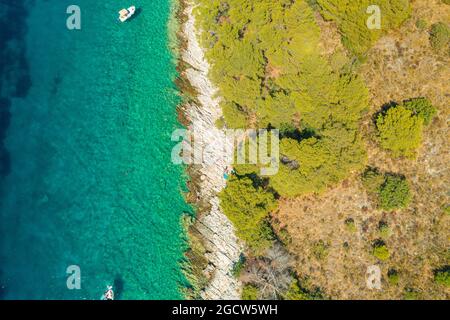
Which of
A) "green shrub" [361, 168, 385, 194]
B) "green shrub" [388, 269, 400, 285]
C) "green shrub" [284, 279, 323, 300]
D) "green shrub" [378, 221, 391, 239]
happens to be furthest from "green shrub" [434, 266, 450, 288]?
"green shrub" [284, 279, 323, 300]

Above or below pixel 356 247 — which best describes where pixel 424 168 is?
above

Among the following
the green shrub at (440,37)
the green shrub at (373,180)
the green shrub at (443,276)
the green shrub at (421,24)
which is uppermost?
the green shrub at (421,24)

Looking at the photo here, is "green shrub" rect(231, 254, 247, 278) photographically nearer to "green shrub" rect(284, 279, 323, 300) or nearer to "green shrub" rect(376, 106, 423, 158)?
"green shrub" rect(284, 279, 323, 300)

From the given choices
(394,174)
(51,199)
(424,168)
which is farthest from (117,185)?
(424,168)

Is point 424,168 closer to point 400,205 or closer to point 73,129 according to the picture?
point 400,205

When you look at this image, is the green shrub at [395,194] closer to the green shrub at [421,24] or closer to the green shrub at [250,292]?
the green shrub at [250,292]

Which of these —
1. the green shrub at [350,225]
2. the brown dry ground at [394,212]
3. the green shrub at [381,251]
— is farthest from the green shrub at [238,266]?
the green shrub at [381,251]

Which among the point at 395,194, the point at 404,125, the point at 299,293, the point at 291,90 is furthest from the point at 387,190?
the point at 291,90
